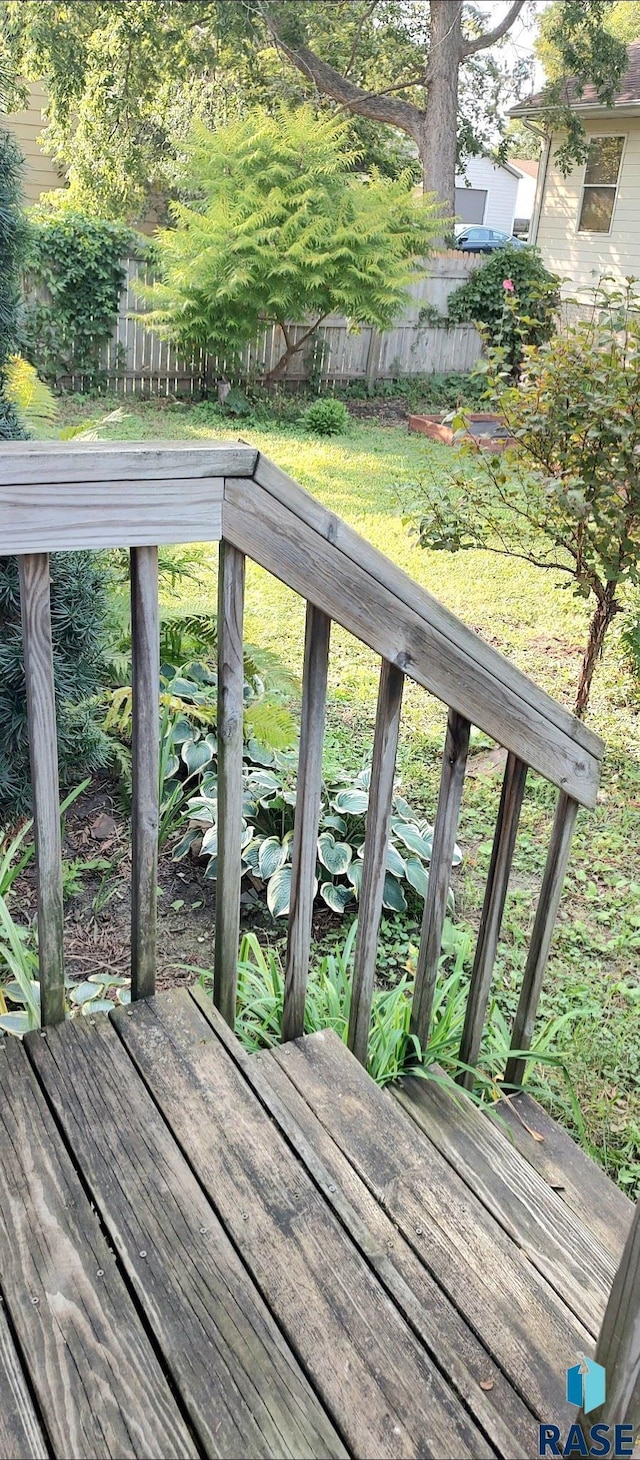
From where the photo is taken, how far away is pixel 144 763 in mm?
1656

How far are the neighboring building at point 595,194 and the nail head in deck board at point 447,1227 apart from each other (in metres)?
15.0

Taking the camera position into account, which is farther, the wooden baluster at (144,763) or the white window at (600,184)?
the white window at (600,184)

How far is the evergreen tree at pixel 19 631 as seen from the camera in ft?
9.92


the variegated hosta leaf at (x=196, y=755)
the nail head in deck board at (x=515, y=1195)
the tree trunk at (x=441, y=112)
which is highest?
the tree trunk at (x=441, y=112)

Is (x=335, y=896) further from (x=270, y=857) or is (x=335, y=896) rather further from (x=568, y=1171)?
(x=568, y=1171)

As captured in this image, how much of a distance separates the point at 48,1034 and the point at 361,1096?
524 mm

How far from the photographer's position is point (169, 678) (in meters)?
4.11

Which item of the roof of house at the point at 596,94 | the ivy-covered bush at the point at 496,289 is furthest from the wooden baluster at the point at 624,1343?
the roof of house at the point at 596,94

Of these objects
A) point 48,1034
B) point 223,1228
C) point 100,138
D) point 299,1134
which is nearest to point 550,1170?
point 299,1134

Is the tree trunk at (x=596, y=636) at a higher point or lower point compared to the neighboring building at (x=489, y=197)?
lower

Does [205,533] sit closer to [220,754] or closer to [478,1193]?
[220,754]

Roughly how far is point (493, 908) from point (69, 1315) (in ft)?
3.20

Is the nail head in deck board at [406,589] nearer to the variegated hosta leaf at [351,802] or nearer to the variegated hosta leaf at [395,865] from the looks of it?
the variegated hosta leaf at [395,865]

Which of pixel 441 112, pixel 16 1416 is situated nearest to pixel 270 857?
pixel 16 1416
